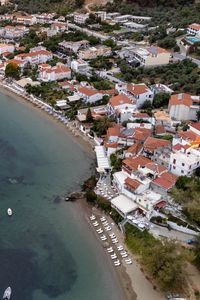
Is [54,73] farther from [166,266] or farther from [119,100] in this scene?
[166,266]

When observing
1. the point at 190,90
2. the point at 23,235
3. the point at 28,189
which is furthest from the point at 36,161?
the point at 190,90

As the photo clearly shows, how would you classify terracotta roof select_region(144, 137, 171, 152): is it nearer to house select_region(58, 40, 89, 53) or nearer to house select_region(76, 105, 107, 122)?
house select_region(76, 105, 107, 122)

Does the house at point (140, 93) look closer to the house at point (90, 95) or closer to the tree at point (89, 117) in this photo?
the house at point (90, 95)

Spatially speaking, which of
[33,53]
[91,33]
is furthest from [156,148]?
[91,33]

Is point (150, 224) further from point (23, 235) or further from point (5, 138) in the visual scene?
point (5, 138)

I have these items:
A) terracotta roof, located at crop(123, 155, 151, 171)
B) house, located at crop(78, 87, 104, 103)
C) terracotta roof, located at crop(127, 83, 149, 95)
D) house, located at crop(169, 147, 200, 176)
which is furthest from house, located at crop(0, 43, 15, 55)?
house, located at crop(169, 147, 200, 176)

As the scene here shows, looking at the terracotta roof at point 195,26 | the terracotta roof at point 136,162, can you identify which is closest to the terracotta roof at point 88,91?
the terracotta roof at point 136,162
